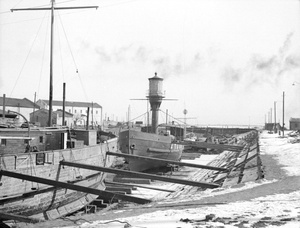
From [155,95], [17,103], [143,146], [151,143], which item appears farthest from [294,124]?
[143,146]

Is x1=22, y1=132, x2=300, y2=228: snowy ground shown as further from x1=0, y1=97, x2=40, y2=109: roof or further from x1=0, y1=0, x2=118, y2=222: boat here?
x1=0, y1=97, x2=40, y2=109: roof

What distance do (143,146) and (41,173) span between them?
14.5m

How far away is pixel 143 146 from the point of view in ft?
86.3

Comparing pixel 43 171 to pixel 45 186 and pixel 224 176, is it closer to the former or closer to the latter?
pixel 45 186

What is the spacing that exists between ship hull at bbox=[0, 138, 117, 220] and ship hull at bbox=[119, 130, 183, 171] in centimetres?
798

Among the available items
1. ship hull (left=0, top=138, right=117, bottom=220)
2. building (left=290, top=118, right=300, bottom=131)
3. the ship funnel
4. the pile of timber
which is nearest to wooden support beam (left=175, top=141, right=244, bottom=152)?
the pile of timber

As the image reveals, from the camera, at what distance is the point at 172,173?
Result: 85.3 ft

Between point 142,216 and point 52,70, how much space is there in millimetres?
16242

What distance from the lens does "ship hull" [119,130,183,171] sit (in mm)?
25453

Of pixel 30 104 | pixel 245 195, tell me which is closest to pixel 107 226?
pixel 245 195

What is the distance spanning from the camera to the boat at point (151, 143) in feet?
83.9

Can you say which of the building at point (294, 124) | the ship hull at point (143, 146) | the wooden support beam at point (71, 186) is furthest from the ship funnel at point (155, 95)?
the building at point (294, 124)

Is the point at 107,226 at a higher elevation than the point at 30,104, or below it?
below

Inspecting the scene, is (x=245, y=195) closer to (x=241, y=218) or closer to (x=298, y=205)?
(x=298, y=205)
